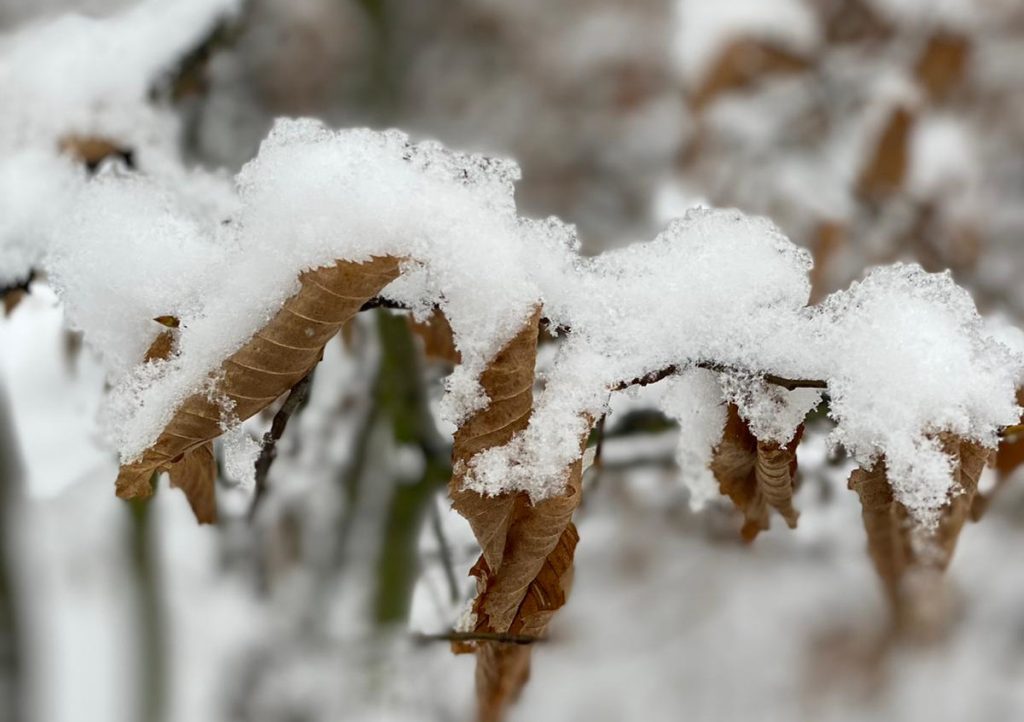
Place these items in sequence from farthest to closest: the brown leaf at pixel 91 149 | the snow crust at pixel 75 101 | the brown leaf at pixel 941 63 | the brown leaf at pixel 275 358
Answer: the brown leaf at pixel 941 63 < the brown leaf at pixel 91 149 < the snow crust at pixel 75 101 < the brown leaf at pixel 275 358

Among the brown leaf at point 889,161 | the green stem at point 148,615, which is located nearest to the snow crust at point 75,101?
the green stem at point 148,615

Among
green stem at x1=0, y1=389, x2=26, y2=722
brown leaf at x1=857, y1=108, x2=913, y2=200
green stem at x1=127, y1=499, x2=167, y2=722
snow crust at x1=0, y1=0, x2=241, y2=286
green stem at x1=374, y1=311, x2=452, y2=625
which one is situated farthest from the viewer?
brown leaf at x1=857, y1=108, x2=913, y2=200

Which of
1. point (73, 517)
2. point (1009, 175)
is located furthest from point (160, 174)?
point (1009, 175)

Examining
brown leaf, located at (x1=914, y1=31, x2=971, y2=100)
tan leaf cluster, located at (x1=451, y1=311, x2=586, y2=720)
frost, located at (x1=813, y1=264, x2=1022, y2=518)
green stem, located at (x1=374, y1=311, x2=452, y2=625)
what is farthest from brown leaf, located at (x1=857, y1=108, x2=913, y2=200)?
tan leaf cluster, located at (x1=451, y1=311, x2=586, y2=720)

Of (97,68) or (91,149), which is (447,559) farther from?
(97,68)

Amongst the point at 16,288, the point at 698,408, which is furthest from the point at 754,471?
the point at 16,288

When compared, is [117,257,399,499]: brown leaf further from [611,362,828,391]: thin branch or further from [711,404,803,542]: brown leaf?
[711,404,803,542]: brown leaf

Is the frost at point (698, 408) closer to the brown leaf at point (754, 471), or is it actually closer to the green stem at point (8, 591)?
the brown leaf at point (754, 471)
